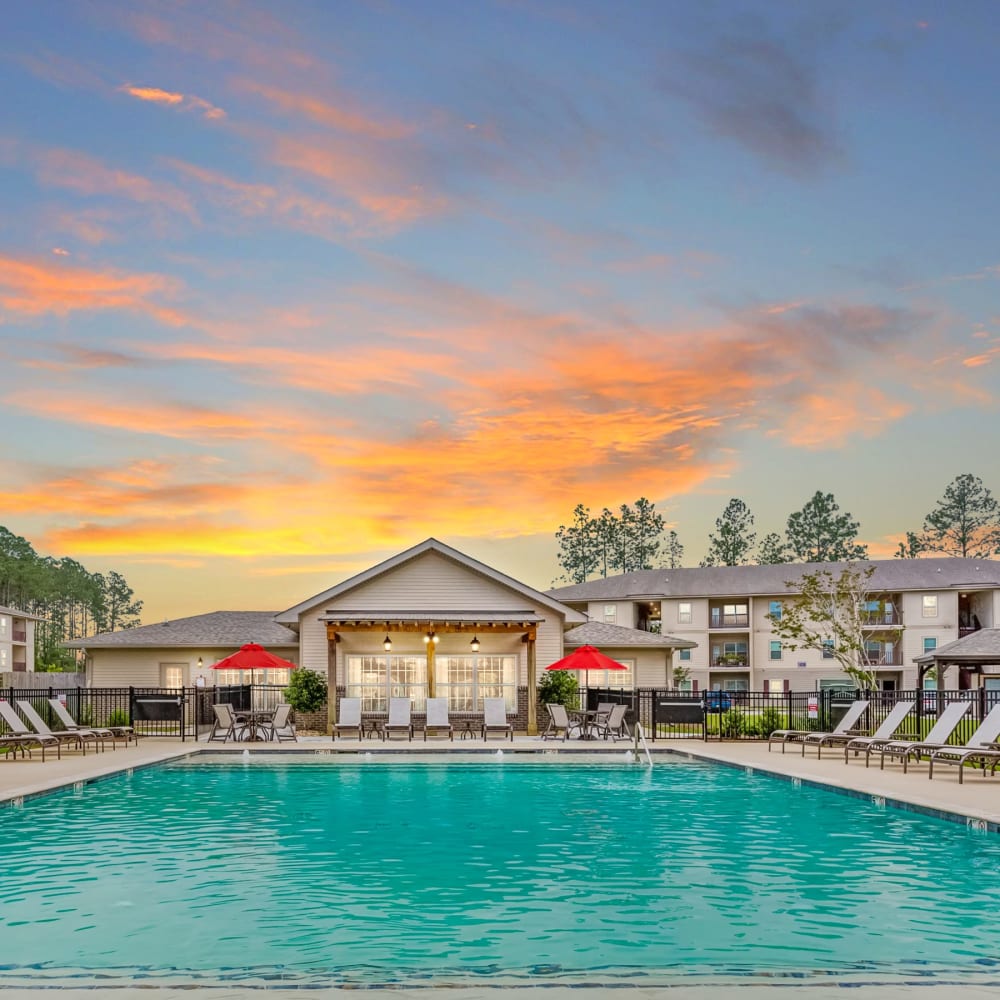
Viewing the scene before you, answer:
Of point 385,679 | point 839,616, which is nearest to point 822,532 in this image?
point 839,616

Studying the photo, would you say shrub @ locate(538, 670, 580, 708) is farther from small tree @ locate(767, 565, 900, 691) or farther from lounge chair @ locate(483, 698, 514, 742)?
small tree @ locate(767, 565, 900, 691)

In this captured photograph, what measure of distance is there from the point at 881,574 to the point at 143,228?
4728cm

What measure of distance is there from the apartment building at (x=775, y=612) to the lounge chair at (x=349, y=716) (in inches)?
1402

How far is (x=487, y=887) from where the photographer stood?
977 centimetres

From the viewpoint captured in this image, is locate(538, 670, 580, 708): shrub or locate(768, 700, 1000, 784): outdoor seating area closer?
locate(768, 700, 1000, 784): outdoor seating area

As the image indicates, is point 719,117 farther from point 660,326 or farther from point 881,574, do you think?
point 881,574

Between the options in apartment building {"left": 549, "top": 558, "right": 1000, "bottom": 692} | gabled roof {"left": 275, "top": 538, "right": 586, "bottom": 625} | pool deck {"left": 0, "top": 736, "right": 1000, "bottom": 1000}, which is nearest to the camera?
pool deck {"left": 0, "top": 736, "right": 1000, "bottom": 1000}

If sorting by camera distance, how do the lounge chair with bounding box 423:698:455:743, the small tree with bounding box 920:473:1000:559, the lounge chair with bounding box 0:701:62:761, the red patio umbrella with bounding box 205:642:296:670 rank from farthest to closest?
the small tree with bounding box 920:473:1000:559, the red patio umbrella with bounding box 205:642:296:670, the lounge chair with bounding box 423:698:455:743, the lounge chair with bounding box 0:701:62:761

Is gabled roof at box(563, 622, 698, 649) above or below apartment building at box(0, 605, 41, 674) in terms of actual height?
above

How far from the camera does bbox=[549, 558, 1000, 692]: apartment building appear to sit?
59.2 meters

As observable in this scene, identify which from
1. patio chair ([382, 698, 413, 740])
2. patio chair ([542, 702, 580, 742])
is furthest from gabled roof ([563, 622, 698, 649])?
patio chair ([382, 698, 413, 740])

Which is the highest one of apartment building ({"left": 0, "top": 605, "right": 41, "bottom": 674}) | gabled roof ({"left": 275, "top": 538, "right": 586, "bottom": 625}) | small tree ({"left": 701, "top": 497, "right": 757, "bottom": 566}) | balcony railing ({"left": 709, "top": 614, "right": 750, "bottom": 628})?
small tree ({"left": 701, "top": 497, "right": 757, "bottom": 566})

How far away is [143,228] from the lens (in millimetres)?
24422

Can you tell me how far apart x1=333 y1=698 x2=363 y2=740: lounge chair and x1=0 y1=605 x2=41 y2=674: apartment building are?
50.8m
